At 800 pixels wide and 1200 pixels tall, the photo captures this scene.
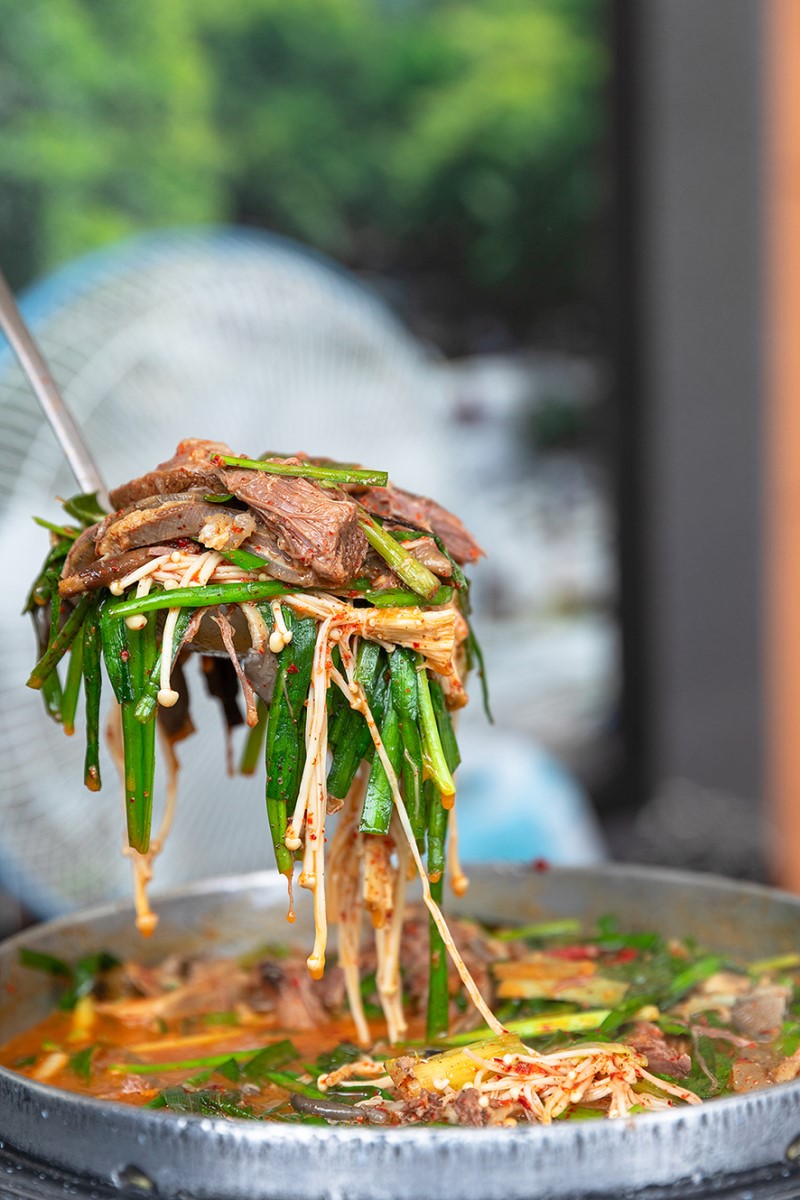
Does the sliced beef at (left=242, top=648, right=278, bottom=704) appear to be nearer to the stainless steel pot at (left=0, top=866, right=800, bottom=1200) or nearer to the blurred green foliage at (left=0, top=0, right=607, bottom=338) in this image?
the stainless steel pot at (left=0, top=866, right=800, bottom=1200)

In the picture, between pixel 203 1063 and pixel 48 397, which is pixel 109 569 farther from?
pixel 203 1063

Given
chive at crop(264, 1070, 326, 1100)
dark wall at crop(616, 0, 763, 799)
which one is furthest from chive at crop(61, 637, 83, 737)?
dark wall at crop(616, 0, 763, 799)

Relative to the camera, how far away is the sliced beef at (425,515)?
1.91m

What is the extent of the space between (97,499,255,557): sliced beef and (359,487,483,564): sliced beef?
228mm

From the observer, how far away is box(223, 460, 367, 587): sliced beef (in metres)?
1.66

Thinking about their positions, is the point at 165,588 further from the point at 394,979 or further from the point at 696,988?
the point at 696,988

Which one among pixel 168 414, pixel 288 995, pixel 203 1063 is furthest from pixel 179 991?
pixel 168 414

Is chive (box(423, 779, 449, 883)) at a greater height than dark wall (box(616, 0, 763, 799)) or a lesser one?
lesser

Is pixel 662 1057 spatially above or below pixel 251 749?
below

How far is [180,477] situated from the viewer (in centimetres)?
177

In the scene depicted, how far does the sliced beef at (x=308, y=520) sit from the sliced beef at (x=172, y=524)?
0.03 meters

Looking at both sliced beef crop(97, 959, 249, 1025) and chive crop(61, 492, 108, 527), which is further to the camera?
sliced beef crop(97, 959, 249, 1025)

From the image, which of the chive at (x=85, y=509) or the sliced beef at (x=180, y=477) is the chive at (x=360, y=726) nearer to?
the sliced beef at (x=180, y=477)

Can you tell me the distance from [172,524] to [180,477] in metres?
0.07
